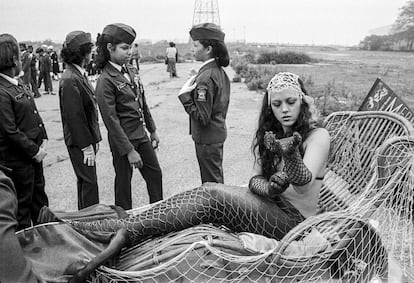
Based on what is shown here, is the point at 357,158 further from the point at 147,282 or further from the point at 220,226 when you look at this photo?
the point at 147,282

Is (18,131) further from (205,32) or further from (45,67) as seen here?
(45,67)

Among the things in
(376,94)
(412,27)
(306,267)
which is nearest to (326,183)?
(376,94)

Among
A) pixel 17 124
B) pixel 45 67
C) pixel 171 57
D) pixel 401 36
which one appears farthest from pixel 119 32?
pixel 401 36

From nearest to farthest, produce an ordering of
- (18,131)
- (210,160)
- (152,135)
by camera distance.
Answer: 1. (18,131)
2. (210,160)
3. (152,135)

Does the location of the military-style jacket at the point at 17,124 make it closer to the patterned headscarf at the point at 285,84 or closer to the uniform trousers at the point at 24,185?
the uniform trousers at the point at 24,185

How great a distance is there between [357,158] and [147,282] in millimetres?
1825

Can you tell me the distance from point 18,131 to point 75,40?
0.89 m

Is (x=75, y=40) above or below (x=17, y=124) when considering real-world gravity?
above

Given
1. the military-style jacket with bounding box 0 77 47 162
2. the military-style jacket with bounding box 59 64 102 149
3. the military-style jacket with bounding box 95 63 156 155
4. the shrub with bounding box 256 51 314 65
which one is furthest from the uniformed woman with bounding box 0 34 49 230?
the shrub with bounding box 256 51 314 65

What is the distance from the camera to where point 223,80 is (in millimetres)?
3734

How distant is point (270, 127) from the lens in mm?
2861

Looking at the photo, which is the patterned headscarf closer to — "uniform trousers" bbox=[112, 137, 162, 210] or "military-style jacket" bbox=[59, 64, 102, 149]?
"uniform trousers" bbox=[112, 137, 162, 210]

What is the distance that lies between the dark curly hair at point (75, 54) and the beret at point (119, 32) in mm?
228

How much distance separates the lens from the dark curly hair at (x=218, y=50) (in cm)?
363
